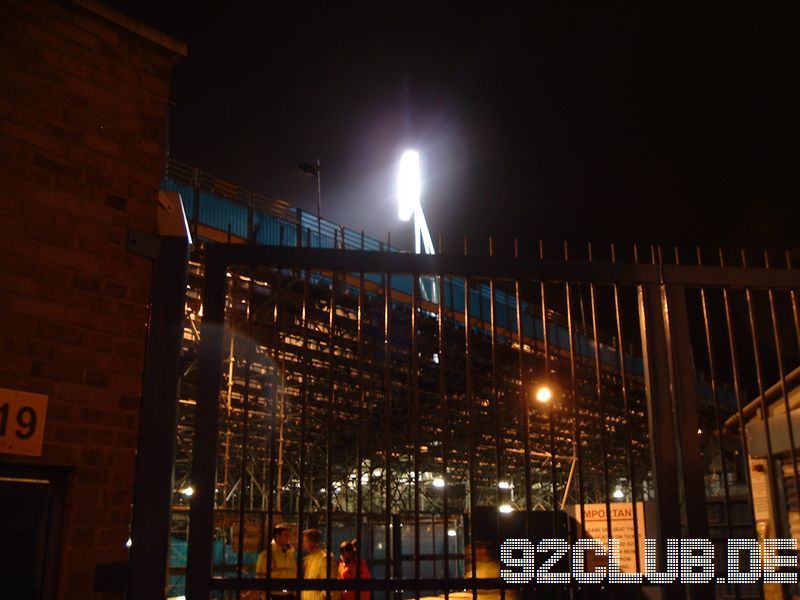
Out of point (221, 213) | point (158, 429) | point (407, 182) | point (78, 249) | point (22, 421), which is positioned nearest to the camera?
point (158, 429)

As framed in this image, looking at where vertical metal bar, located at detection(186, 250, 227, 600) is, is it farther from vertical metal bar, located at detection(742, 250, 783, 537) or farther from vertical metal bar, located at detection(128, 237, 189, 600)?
vertical metal bar, located at detection(742, 250, 783, 537)

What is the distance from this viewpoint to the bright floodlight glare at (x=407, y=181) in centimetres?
2186

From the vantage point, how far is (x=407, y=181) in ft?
76.3

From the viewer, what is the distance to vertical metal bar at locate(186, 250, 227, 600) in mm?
3211

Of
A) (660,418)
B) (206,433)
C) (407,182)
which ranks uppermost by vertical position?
(407,182)

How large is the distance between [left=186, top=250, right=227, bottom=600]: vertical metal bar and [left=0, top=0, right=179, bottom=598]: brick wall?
0.67 meters

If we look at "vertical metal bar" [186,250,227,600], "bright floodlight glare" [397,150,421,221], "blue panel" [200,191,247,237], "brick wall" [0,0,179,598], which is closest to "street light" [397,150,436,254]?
"bright floodlight glare" [397,150,421,221]

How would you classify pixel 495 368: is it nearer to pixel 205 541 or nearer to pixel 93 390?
pixel 205 541

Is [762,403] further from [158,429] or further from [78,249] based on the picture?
[78,249]

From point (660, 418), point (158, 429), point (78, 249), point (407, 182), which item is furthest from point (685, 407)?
point (407, 182)

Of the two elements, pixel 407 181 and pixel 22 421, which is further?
pixel 407 181

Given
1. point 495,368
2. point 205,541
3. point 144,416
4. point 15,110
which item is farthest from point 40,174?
point 495,368

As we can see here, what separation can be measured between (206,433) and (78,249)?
1219 mm

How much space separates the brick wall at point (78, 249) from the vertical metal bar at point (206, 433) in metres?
0.67
